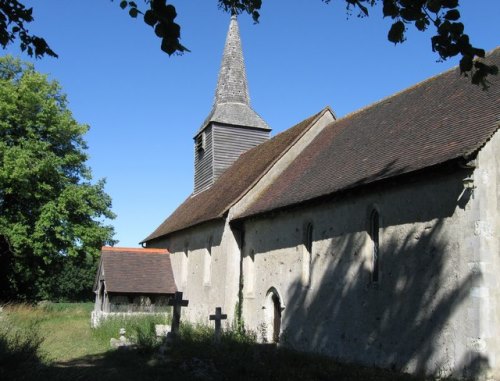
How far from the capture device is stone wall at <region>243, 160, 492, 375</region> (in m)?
10.2

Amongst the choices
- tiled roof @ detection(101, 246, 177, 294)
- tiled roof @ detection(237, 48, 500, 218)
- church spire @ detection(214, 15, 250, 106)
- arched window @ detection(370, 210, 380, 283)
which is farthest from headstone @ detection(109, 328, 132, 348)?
church spire @ detection(214, 15, 250, 106)

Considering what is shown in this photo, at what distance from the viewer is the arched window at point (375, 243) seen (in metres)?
12.5

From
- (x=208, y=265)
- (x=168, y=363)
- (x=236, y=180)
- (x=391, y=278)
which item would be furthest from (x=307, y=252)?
(x=236, y=180)

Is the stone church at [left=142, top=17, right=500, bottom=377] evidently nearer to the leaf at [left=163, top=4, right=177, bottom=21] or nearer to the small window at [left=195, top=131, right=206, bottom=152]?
the small window at [left=195, top=131, right=206, bottom=152]

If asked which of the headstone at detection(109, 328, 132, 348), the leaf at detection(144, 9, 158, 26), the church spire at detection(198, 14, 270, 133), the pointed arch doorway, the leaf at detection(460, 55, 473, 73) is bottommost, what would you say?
the headstone at detection(109, 328, 132, 348)

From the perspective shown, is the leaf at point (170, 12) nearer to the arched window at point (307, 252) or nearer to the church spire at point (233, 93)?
the arched window at point (307, 252)

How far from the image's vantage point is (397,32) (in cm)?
453

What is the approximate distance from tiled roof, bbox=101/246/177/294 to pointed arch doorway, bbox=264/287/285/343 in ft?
24.3

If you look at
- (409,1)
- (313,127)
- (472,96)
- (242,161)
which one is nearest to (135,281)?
(242,161)

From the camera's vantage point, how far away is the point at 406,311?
1127 cm

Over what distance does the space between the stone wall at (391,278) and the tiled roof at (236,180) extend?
3640 mm

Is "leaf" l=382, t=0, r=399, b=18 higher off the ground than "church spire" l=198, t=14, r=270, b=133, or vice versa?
"church spire" l=198, t=14, r=270, b=133

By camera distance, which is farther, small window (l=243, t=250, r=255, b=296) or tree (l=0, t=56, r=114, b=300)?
tree (l=0, t=56, r=114, b=300)

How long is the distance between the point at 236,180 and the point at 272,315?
660 cm
